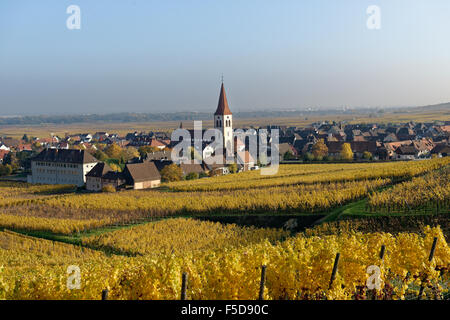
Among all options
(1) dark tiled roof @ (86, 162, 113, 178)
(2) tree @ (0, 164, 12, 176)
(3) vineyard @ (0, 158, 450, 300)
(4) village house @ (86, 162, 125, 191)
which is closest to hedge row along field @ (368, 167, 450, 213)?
(3) vineyard @ (0, 158, 450, 300)

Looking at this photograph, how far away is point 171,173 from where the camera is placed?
202 feet

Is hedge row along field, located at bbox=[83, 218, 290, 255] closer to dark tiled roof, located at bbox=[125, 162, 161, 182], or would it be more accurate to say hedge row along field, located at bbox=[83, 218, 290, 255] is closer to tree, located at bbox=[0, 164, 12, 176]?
dark tiled roof, located at bbox=[125, 162, 161, 182]

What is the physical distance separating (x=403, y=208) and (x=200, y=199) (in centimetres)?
1879

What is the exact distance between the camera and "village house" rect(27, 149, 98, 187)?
66.1 meters

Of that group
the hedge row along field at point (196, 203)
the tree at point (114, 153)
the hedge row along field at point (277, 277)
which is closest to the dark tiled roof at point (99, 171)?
the hedge row along field at point (196, 203)

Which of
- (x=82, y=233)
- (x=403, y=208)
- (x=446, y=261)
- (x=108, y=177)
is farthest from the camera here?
(x=108, y=177)

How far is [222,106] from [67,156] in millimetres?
36496

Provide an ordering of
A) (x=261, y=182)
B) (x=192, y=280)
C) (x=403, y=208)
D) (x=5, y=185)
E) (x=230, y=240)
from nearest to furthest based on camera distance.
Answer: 1. (x=192, y=280)
2. (x=403, y=208)
3. (x=230, y=240)
4. (x=261, y=182)
5. (x=5, y=185)

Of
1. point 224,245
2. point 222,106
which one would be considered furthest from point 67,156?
point 224,245

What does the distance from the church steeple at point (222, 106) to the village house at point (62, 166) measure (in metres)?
32.6

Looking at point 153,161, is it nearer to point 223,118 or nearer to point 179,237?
point 223,118
